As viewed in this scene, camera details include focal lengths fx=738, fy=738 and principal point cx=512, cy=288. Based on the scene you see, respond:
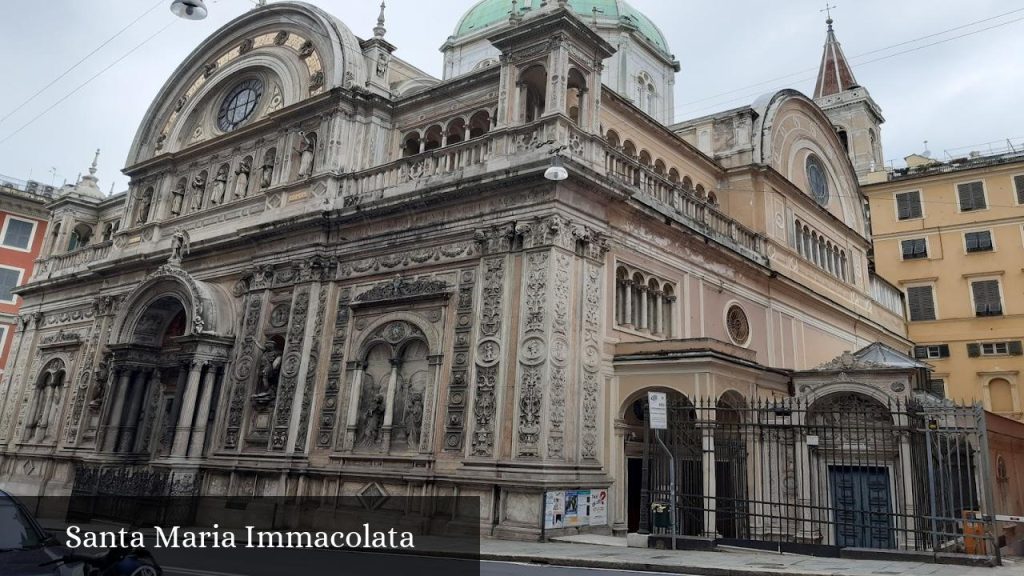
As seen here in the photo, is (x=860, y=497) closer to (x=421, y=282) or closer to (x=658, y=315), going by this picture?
(x=658, y=315)

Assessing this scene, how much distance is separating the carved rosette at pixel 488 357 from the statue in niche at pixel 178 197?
1588 cm

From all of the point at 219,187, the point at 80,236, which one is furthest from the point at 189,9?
the point at 80,236

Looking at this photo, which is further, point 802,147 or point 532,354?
point 802,147

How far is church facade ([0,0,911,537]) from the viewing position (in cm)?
1709

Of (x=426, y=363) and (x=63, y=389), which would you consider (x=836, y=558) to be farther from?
(x=63, y=389)

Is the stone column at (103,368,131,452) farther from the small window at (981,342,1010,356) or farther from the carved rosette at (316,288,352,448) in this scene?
the small window at (981,342,1010,356)

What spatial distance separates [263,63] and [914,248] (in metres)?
33.9

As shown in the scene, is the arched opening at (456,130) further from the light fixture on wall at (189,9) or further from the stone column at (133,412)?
the stone column at (133,412)

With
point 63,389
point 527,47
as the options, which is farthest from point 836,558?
point 63,389

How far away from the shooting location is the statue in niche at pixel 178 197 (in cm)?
2804

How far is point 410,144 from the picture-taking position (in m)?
23.4

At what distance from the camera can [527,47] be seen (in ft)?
62.5

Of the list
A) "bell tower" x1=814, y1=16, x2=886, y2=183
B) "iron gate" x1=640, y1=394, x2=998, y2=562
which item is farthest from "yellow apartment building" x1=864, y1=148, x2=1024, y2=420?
"iron gate" x1=640, y1=394, x2=998, y2=562

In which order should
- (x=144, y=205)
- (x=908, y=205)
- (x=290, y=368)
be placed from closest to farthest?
(x=290, y=368) → (x=144, y=205) → (x=908, y=205)
